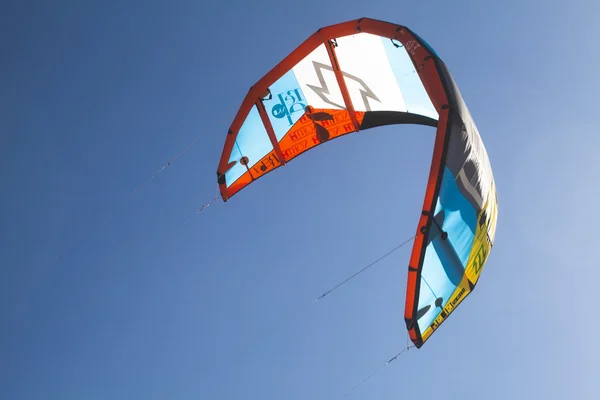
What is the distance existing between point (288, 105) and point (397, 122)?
1.52 meters

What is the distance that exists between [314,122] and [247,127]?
3.15 ft

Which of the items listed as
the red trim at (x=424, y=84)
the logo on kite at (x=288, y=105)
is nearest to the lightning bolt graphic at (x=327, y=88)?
the red trim at (x=424, y=84)

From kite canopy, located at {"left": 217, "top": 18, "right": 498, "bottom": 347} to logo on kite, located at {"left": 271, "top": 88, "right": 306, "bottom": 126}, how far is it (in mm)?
14

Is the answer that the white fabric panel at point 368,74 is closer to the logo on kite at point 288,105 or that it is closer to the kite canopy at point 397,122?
the kite canopy at point 397,122

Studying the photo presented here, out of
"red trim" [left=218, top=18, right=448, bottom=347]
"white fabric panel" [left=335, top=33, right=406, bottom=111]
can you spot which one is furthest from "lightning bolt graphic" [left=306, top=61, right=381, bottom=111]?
"red trim" [left=218, top=18, right=448, bottom=347]

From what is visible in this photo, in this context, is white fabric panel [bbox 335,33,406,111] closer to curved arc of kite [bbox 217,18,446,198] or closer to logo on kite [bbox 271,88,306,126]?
curved arc of kite [bbox 217,18,446,198]

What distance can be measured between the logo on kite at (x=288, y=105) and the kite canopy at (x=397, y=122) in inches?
0.6

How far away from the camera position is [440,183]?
161 inches

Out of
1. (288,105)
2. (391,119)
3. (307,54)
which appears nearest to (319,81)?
(307,54)

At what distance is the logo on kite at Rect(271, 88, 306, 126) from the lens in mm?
6910

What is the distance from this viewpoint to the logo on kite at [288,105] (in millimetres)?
6910

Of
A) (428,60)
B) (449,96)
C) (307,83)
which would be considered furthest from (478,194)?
(307,83)

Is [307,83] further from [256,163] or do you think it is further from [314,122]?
[256,163]

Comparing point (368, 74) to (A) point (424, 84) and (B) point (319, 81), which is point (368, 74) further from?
(A) point (424, 84)
